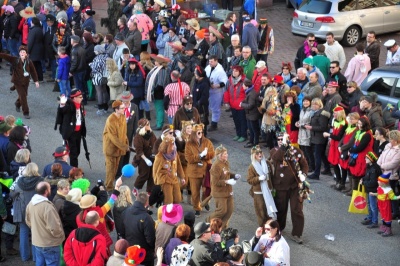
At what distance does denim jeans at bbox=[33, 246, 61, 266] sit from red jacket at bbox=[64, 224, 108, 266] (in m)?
1.15

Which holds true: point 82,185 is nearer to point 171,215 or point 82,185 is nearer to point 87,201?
point 87,201

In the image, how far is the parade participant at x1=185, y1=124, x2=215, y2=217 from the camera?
49.8ft

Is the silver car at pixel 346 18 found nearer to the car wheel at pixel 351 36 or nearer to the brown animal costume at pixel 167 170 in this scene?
the car wheel at pixel 351 36

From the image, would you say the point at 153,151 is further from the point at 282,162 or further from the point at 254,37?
the point at 254,37

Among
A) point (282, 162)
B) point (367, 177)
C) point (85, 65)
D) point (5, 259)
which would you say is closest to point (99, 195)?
point (5, 259)

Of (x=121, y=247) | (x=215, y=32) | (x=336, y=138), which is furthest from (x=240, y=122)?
(x=121, y=247)

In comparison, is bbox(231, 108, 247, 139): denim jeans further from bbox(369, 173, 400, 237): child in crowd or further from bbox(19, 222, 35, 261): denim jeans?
bbox(19, 222, 35, 261): denim jeans

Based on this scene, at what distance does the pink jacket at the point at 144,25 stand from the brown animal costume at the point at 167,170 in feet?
29.1

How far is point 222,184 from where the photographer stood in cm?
Result: 1425

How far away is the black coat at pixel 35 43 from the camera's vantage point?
73.7 ft

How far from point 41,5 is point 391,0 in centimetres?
1019

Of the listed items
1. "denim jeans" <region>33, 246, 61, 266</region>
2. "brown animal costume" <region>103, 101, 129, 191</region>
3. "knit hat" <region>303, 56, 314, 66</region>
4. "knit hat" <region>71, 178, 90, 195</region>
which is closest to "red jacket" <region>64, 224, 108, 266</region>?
"denim jeans" <region>33, 246, 61, 266</region>

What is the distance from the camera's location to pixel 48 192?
1266cm

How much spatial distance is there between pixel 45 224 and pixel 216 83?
7572 millimetres
